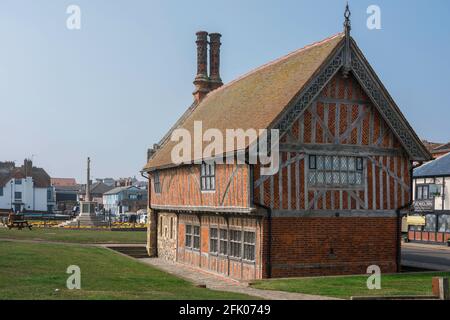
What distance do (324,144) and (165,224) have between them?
13.3m

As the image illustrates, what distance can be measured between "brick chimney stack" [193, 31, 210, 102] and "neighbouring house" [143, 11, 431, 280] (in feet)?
37.1

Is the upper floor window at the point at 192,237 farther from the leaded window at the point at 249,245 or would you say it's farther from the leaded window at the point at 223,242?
the leaded window at the point at 249,245

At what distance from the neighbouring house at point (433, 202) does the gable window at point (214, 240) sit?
25933 mm

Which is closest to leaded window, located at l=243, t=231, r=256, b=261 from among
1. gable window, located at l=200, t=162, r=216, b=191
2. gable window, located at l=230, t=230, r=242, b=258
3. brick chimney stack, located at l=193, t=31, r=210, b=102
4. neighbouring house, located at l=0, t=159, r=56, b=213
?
gable window, located at l=230, t=230, r=242, b=258

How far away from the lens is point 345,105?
21.8 metres

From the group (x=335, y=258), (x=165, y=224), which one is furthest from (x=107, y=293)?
(x=165, y=224)

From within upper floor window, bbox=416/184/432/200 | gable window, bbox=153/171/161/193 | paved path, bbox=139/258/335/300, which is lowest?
paved path, bbox=139/258/335/300

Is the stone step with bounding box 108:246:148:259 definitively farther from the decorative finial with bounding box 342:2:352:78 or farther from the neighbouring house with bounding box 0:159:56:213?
the neighbouring house with bounding box 0:159:56:213

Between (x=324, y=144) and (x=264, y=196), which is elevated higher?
(x=324, y=144)

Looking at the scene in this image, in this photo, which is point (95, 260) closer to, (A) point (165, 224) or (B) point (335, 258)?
(A) point (165, 224)

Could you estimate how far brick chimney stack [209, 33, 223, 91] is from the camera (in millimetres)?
36062

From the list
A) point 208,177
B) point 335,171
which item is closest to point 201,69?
point 208,177

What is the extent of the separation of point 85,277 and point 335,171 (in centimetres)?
962
